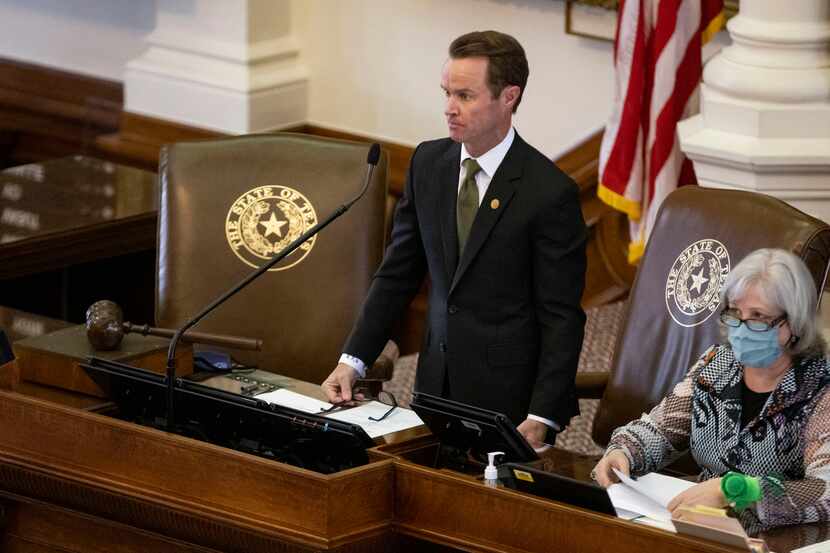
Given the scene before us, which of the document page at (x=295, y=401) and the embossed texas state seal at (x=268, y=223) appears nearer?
the document page at (x=295, y=401)

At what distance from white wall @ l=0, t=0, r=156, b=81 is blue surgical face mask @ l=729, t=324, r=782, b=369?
5.00 m

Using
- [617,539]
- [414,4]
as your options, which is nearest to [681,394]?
[617,539]

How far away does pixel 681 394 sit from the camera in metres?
3.53

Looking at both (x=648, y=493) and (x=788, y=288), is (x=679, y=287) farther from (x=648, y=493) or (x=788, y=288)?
(x=648, y=493)

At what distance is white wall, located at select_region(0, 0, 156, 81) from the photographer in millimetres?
7820

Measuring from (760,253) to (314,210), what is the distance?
153cm

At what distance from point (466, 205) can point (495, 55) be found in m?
0.38

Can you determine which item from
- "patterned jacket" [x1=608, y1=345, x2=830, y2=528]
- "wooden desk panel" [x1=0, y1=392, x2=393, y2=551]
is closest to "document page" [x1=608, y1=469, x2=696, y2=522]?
"patterned jacket" [x1=608, y1=345, x2=830, y2=528]

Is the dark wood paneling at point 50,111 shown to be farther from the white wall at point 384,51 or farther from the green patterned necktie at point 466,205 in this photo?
the green patterned necktie at point 466,205

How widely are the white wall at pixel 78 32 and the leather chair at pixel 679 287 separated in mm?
4331

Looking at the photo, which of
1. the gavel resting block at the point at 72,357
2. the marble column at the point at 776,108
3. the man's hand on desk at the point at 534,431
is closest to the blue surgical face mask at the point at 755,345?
the man's hand on desk at the point at 534,431

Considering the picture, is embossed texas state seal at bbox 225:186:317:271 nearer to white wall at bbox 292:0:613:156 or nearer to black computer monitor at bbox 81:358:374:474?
black computer monitor at bbox 81:358:374:474

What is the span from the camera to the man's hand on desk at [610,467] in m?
3.38

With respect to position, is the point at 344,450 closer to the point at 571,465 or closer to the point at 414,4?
the point at 571,465
